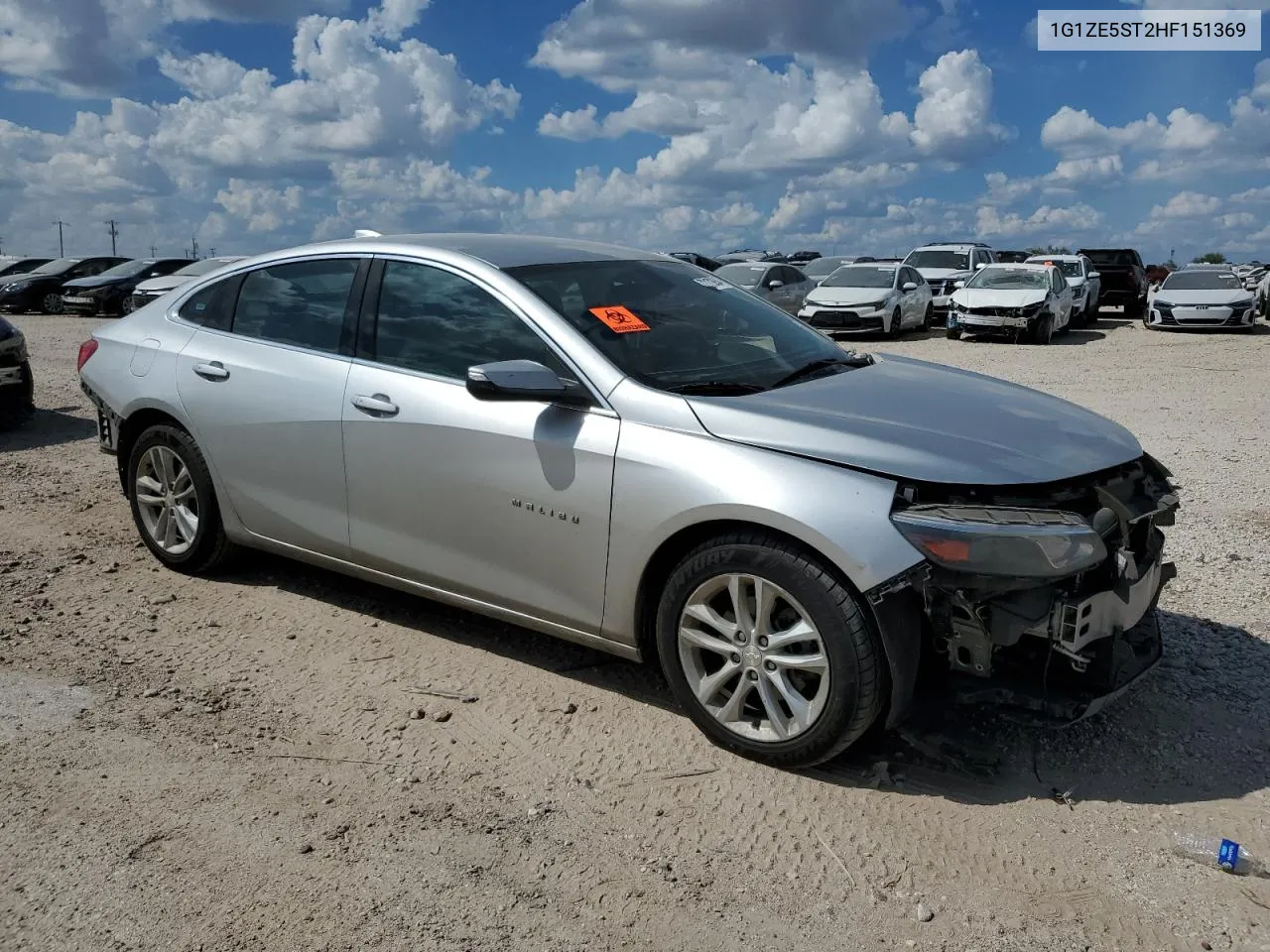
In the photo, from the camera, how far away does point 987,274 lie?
21.2m

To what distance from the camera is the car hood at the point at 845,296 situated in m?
20.1

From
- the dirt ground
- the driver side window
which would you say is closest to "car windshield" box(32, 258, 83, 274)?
the dirt ground

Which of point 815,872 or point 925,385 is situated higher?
point 925,385

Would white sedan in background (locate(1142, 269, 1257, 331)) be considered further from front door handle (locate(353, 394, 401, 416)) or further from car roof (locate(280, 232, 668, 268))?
front door handle (locate(353, 394, 401, 416))

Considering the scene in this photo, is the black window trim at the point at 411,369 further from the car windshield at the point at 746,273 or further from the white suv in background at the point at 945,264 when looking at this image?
the white suv in background at the point at 945,264

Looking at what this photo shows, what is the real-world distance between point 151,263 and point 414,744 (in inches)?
1064

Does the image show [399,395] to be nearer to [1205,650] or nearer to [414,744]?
[414,744]

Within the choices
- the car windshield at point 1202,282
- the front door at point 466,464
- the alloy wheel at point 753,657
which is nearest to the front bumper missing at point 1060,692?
the alloy wheel at point 753,657

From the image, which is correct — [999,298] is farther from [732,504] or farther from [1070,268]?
[732,504]

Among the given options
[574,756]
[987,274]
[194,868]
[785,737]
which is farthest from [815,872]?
[987,274]

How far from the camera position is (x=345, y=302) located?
4.50 metres

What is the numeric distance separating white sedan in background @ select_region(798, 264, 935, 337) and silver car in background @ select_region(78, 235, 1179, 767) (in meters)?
15.8

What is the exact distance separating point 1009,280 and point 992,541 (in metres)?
19.2

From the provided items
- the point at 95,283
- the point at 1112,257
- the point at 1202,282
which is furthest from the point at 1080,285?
the point at 95,283
